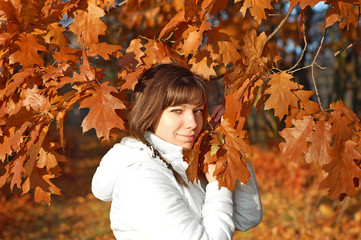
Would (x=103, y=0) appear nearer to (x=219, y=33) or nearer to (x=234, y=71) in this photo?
(x=219, y=33)

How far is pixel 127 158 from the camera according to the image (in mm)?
1938

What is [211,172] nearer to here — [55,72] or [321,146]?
[321,146]

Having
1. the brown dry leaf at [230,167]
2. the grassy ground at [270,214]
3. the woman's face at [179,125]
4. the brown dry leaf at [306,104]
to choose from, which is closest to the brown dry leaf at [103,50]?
the woman's face at [179,125]

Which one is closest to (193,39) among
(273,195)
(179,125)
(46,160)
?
(179,125)

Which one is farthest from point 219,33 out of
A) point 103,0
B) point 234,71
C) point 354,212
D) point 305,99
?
point 354,212

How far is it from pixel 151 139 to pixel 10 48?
2.84ft

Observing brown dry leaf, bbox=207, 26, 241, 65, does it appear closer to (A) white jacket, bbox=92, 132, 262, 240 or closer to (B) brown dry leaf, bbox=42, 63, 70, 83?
(A) white jacket, bbox=92, 132, 262, 240

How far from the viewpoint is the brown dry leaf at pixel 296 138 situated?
65.3 inches

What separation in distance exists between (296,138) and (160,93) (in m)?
0.68

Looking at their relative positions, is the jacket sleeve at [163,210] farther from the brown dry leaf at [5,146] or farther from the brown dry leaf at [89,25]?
the brown dry leaf at [89,25]

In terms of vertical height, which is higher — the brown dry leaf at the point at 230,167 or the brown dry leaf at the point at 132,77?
the brown dry leaf at the point at 132,77

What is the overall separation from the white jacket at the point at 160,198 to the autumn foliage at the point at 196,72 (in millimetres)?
125

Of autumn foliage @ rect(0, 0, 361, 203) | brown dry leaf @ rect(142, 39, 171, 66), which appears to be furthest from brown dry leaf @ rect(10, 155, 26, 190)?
brown dry leaf @ rect(142, 39, 171, 66)

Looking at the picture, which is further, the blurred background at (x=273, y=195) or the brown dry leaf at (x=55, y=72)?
the blurred background at (x=273, y=195)
